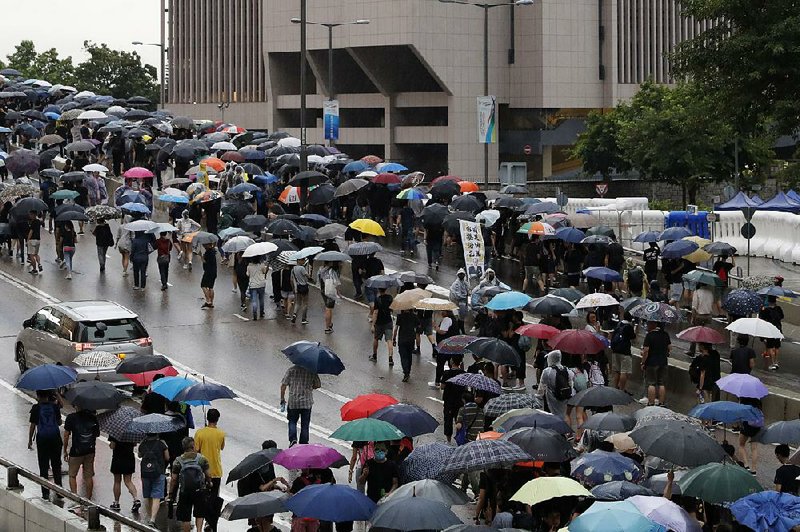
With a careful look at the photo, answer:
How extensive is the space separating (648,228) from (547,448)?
948 inches

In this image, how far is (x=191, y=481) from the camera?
657 inches

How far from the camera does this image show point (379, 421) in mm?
16859

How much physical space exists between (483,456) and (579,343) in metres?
6.64

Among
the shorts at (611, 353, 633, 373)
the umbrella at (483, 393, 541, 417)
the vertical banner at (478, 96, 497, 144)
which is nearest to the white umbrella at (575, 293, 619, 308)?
the shorts at (611, 353, 633, 373)

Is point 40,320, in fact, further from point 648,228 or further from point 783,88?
point 648,228

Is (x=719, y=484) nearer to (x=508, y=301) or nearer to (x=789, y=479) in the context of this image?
(x=789, y=479)

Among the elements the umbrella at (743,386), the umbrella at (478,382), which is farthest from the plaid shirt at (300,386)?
the umbrella at (743,386)

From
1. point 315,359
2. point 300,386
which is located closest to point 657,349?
point 315,359

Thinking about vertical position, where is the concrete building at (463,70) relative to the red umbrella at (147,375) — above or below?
above

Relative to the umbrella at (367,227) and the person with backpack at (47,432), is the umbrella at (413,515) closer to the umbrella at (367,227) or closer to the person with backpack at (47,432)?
the person with backpack at (47,432)

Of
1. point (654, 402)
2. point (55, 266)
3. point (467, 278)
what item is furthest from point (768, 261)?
point (55, 266)

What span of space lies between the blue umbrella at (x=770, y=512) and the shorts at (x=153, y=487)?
719 cm

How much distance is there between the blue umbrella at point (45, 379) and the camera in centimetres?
1914

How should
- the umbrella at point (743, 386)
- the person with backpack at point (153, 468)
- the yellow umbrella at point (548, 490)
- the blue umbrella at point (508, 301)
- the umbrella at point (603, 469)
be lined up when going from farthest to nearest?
1. the blue umbrella at point (508, 301)
2. the umbrella at point (743, 386)
3. the person with backpack at point (153, 468)
4. the umbrella at point (603, 469)
5. the yellow umbrella at point (548, 490)
